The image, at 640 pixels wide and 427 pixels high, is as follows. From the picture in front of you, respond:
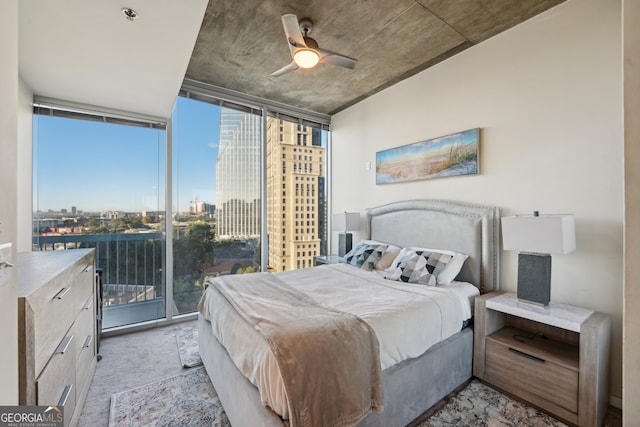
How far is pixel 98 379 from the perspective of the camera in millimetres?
2236

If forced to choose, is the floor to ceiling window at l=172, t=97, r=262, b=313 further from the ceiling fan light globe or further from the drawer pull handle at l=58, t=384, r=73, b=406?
the drawer pull handle at l=58, t=384, r=73, b=406

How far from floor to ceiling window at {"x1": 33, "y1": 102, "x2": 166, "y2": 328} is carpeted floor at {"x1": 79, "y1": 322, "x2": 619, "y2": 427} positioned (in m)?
0.87

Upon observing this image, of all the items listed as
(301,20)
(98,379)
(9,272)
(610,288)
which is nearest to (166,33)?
(301,20)

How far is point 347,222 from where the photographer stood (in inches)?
154

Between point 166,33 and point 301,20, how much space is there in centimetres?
116

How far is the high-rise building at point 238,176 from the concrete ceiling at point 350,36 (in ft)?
1.75

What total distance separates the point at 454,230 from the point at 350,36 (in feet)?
7.23

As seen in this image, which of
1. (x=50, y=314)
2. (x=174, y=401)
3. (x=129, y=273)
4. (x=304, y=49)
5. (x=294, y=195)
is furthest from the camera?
(x=294, y=195)

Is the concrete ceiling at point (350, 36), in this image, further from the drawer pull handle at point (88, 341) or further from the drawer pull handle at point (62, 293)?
the drawer pull handle at point (88, 341)

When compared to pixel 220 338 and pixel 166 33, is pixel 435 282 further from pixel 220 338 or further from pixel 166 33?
pixel 166 33

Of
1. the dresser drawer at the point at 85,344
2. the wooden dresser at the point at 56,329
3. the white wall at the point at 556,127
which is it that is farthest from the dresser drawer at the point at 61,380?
the white wall at the point at 556,127

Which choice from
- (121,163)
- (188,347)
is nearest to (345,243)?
(188,347)

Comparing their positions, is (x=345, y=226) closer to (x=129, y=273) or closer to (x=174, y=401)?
(x=174, y=401)

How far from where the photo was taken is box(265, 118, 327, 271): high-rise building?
13.8 feet
